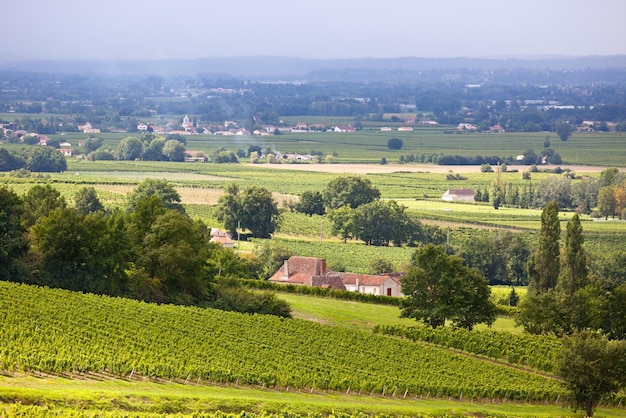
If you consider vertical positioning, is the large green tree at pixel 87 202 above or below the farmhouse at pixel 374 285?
above

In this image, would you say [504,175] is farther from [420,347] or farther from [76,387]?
[76,387]

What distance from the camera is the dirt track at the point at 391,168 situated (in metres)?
157

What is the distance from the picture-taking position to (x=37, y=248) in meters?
57.4

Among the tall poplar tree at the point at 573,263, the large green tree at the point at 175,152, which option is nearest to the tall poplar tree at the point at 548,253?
the tall poplar tree at the point at 573,263

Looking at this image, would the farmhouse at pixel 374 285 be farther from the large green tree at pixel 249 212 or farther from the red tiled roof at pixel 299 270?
the large green tree at pixel 249 212

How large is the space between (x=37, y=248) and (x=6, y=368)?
800 inches

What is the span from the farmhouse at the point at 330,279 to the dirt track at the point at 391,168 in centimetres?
7583

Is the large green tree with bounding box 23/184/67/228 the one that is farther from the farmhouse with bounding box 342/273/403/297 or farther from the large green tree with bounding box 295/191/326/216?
the large green tree with bounding box 295/191/326/216

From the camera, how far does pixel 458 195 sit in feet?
424

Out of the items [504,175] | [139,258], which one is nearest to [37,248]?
[139,258]

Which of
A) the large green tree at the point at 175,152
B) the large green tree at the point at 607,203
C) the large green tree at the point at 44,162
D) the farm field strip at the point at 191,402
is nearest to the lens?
the farm field strip at the point at 191,402

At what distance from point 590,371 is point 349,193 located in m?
69.0

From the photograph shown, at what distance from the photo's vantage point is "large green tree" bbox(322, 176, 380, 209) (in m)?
114

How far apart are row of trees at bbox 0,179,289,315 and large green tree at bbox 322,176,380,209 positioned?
47901 millimetres
